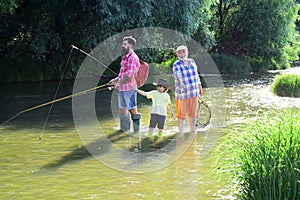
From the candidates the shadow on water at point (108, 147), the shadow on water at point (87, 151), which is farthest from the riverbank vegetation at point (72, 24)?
the shadow on water at point (108, 147)

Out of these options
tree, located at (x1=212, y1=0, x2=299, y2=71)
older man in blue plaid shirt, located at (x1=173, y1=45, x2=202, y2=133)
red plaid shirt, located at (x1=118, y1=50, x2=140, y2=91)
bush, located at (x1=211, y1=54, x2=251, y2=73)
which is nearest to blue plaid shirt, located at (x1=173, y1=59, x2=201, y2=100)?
older man in blue plaid shirt, located at (x1=173, y1=45, x2=202, y2=133)

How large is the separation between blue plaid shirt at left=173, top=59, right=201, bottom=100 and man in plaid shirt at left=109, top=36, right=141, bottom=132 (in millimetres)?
840

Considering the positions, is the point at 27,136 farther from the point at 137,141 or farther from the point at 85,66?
the point at 85,66

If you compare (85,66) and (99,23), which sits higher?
(99,23)

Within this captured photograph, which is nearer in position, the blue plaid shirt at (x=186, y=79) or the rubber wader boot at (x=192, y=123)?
the blue plaid shirt at (x=186, y=79)

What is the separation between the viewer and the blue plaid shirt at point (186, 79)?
1008 centimetres

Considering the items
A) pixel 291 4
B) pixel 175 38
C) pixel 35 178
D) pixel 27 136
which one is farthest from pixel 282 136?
pixel 291 4

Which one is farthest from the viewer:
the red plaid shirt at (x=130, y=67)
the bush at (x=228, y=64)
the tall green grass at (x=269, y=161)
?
the bush at (x=228, y=64)

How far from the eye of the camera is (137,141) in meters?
9.88

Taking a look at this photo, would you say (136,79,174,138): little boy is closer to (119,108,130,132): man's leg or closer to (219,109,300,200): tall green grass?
(119,108,130,132): man's leg

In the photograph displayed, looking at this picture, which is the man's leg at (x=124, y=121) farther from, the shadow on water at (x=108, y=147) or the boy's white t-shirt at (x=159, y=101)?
the boy's white t-shirt at (x=159, y=101)

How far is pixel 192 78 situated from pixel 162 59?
1042 inches

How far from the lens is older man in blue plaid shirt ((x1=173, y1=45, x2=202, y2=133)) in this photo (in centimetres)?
1008

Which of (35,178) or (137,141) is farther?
(137,141)
